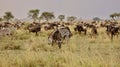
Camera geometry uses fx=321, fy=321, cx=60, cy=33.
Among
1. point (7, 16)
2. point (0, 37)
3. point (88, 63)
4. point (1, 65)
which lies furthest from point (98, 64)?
point (7, 16)

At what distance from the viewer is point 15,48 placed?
53.8 ft

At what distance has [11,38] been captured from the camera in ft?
77.3

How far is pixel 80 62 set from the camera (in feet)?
32.4

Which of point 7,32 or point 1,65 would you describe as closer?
point 1,65

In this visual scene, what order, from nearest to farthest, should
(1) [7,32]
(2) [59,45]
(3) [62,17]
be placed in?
(2) [59,45] < (1) [7,32] < (3) [62,17]

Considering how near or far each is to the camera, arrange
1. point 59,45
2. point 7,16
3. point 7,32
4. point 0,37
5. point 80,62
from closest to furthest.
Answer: point 80,62 → point 59,45 → point 0,37 → point 7,32 → point 7,16

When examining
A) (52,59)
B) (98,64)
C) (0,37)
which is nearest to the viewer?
(98,64)

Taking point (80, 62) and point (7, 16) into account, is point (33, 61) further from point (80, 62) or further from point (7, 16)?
point (7, 16)

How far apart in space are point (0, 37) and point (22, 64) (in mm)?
13367

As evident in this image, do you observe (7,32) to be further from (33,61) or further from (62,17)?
(62,17)

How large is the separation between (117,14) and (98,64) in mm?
87341

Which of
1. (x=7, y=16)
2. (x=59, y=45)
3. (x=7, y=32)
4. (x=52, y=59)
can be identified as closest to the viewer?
(x=52, y=59)

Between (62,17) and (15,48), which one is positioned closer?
(15,48)

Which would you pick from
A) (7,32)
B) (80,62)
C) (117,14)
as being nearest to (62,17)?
(117,14)
